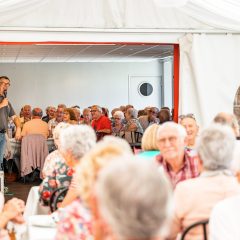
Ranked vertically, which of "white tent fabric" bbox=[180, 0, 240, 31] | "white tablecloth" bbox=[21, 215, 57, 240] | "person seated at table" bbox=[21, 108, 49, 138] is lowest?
"white tablecloth" bbox=[21, 215, 57, 240]

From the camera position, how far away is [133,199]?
50.5 inches

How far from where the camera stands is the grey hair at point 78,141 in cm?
325

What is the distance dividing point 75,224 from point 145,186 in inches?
41.6

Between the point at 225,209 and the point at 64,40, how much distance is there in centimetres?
442

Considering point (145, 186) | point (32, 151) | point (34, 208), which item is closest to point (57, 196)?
point (34, 208)

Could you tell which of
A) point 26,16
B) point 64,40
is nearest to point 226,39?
point 64,40

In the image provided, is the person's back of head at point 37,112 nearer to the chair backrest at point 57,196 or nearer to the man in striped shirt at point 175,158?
the chair backrest at point 57,196

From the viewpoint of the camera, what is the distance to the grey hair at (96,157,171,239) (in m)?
1.28

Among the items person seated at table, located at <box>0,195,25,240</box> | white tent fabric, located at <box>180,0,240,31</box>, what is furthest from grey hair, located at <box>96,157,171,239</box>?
white tent fabric, located at <box>180,0,240,31</box>

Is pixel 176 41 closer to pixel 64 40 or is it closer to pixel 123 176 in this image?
pixel 64 40

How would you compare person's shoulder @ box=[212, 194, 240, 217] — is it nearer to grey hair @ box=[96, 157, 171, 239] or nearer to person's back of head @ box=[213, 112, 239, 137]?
grey hair @ box=[96, 157, 171, 239]

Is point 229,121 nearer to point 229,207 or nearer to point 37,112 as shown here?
point 229,207

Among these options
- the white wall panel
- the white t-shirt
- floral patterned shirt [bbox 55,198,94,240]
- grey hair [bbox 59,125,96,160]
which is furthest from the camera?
the white wall panel

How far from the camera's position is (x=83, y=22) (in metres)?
6.56
